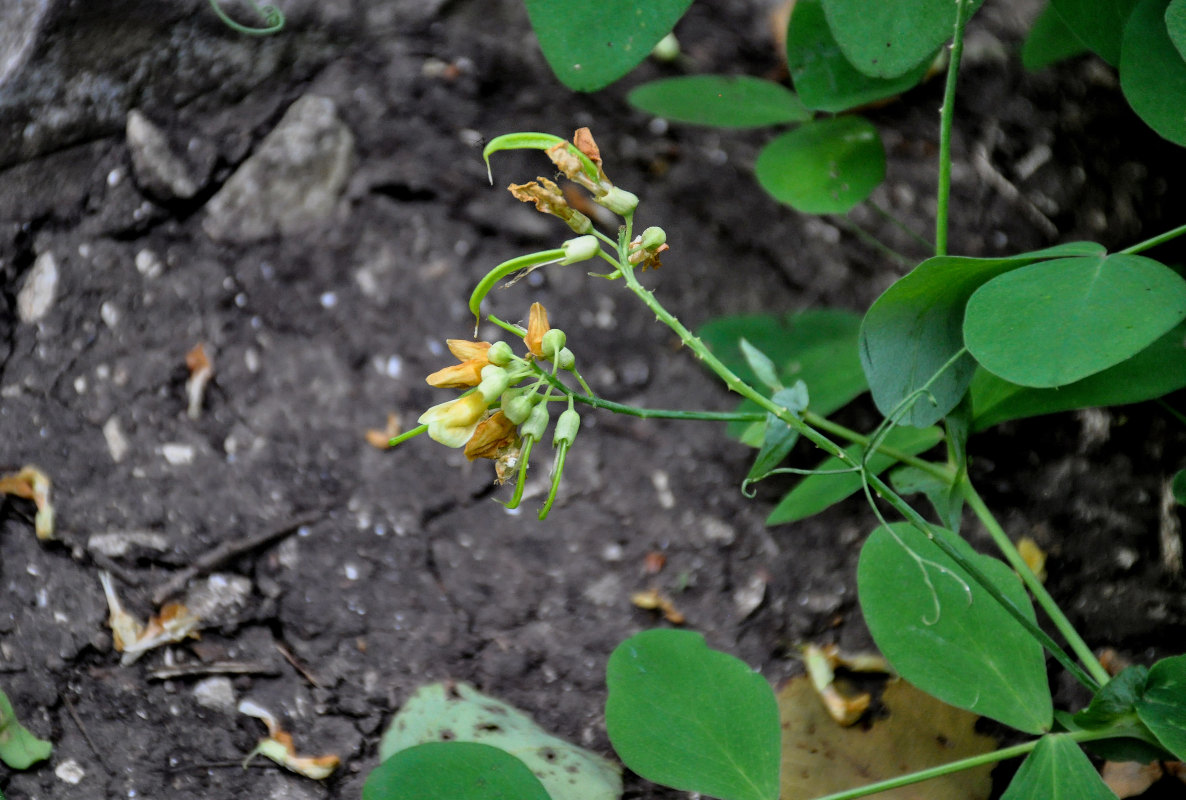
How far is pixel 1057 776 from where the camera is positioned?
2.88 feet

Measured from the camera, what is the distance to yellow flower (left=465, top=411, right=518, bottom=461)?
757mm

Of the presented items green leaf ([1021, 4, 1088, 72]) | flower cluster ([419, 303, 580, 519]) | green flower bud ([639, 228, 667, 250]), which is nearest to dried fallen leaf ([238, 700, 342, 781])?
flower cluster ([419, 303, 580, 519])

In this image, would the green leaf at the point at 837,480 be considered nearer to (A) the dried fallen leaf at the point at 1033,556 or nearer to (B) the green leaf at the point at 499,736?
(A) the dried fallen leaf at the point at 1033,556

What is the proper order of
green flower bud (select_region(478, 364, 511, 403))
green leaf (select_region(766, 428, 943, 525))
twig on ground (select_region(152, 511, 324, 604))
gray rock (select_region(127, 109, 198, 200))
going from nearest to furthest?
green flower bud (select_region(478, 364, 511, 403)) < green leaf (select_region(766, 428, 943, 525)) < twig on ground (select_region(152, 511, 324, 604)) < gray rock (select_region(127, 109, 198, 200))

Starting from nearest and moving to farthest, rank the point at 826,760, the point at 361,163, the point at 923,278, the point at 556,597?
the point at 923,278 → the point at 826,760 → the point at 556,597 → the point at 361,163

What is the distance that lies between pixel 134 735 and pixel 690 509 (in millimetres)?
807

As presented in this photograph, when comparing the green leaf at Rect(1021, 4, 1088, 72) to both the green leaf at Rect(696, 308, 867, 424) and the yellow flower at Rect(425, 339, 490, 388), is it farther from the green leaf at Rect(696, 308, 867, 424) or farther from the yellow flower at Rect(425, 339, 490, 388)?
the yellow flower at Rect(425, 339, 490, 388)

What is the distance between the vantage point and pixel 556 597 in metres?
1.19

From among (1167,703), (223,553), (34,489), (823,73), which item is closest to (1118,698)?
(1167,703)

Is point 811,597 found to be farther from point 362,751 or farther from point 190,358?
point 190,358

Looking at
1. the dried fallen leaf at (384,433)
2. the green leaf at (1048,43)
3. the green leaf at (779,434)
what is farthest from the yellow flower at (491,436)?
the green leaf at (1048,43)

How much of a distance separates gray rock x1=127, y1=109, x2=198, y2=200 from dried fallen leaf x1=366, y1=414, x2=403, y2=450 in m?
0.46

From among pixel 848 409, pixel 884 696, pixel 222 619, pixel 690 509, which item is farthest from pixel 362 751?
pixel 848 409

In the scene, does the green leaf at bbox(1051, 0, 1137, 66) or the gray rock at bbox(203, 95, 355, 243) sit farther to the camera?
the gray rock at bbox(203, 95, 355, 243)
